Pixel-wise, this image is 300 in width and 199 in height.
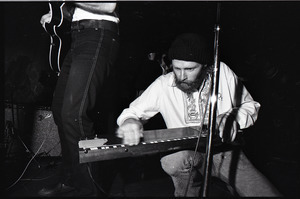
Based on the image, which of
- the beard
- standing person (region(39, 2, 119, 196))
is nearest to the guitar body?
standing person (region(39, 2, 119, 196))

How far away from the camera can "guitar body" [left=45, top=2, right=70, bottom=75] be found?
70.7 inches

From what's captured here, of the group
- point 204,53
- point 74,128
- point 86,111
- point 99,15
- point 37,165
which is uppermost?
point 99,15

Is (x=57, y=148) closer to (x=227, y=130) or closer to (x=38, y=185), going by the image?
(x=38, y=185)

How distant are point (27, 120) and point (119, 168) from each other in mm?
1325

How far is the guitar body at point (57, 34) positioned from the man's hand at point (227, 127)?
1377 millimetres

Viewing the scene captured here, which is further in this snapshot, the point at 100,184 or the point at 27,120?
the point at 27,120

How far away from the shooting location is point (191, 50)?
5.37ft

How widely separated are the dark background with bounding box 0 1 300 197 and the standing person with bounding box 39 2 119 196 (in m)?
1.35

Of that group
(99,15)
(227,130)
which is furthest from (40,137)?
(227,130)

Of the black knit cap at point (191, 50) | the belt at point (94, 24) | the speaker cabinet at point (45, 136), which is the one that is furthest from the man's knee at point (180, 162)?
the speaker cabinet at point (45, 136)

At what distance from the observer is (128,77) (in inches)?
128

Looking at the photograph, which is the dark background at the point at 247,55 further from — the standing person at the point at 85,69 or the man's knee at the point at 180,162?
the man's knee at the point at 180,162

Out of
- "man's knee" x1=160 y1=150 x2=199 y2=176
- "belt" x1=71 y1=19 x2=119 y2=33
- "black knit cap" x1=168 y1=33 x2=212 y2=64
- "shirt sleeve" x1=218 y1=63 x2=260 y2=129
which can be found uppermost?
"belt" x1=71 y1=19 x2=119 y2=33

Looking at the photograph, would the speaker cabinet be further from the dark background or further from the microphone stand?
the microphone stand
